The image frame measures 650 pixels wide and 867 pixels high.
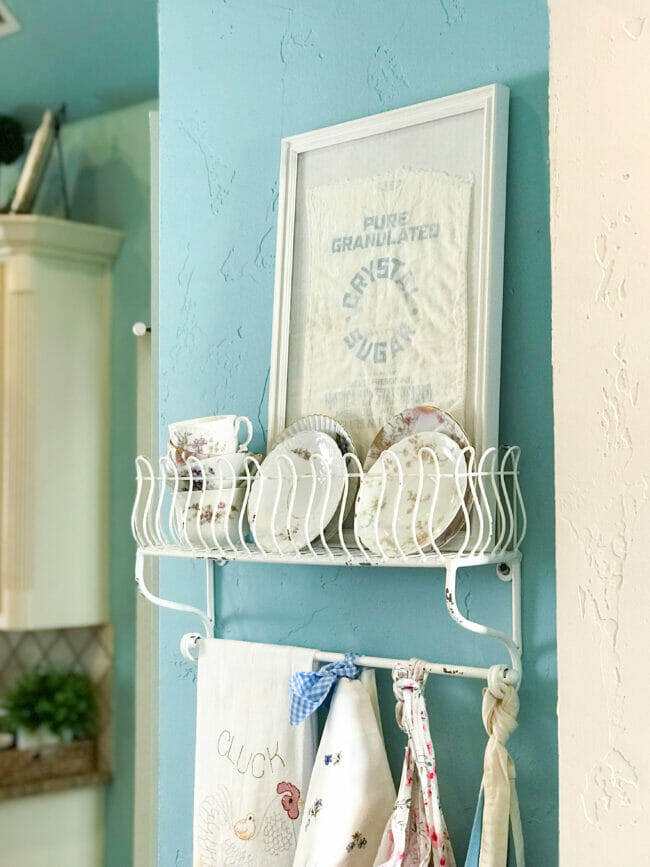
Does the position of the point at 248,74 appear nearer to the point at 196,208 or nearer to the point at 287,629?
the point at 196,208

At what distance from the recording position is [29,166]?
2.67 metres

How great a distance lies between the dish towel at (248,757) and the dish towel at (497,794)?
11.1 inches

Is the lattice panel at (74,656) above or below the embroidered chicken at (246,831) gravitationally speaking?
below

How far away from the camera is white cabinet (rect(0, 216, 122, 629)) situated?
2617 millimetres

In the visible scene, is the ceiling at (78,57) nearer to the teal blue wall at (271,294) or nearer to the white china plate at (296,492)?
the teal blue wall at (271,294)

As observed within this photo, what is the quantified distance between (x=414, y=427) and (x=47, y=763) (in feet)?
6.03

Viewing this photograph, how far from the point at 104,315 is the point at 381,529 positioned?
5.65 ft

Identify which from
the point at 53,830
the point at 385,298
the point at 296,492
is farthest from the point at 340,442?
the point at 53,830

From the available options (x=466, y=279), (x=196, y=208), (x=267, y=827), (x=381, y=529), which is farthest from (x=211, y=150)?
(x=267, y=827)

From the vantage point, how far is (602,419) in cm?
97

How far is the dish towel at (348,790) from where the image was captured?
4.07ft

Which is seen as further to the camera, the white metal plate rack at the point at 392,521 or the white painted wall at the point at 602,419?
the white metal plate rack at the point at 392,521

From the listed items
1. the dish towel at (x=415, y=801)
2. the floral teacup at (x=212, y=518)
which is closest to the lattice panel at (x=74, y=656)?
the floral teacup at (x=212, y=518)

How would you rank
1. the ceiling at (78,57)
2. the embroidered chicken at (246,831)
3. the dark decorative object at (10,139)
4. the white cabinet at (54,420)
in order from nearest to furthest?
the embroidered chicken at (246,831), the ceiling at (78,57), the white cabinet at (54,420), the dark decorative object at (10,139)
